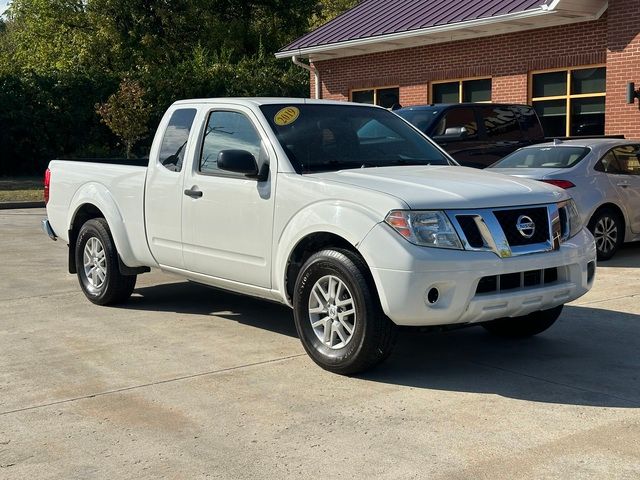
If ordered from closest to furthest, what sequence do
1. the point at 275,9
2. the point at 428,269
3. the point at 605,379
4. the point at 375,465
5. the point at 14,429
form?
the point at 375,465 → the point at 14,429 → the point at 428,269 → the point at 605,379 → the point at 275,9

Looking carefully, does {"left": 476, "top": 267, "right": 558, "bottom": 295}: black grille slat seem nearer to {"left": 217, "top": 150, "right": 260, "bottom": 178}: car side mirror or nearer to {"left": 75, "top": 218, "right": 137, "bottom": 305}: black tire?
{"left": 217, "top": 150, "right": 260, "bottom": 178}: car side mirror

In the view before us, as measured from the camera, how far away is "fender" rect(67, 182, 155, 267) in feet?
24.6

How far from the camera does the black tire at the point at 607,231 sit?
10.5 m

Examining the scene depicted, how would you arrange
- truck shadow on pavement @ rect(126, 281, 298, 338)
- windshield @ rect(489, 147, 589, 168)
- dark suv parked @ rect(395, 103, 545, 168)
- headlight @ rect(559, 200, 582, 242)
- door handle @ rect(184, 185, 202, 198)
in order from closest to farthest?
headlight @ rect(559, 200, 582, 242) → door handle @ rect(184, 185, 202, 198) → truck shadow on pavement @ rect(126, 281, 298, 338) → windshield @ rect(489, 147, 589, 168) → dark suv parked @ rect(395, 103, 545, 168)

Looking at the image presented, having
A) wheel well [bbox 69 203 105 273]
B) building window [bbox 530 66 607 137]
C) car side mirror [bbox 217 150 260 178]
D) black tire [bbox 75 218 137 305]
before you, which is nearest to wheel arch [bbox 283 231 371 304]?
car side mirror [bbox 217 150 260 178]

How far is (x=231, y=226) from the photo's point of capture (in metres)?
6.34

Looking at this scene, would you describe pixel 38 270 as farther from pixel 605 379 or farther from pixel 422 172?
pixel 605 379

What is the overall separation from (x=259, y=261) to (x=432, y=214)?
1.50 metres

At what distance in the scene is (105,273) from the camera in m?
7.83

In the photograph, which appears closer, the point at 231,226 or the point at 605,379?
the point at 605,379

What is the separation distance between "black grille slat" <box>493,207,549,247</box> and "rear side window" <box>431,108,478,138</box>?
703 cm

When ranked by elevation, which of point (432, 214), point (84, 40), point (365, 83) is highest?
point (84, 40)

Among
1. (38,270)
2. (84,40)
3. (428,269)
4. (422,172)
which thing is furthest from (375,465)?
(84,40)

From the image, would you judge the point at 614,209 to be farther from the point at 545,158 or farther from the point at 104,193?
the point at 104,193
